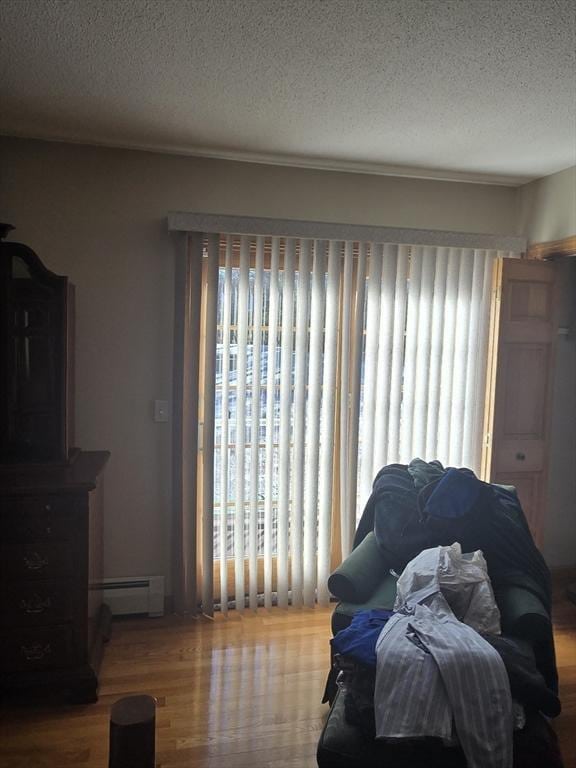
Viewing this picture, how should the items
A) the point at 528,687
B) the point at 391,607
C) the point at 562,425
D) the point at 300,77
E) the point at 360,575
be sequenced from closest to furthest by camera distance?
the point at 528,687
the point at 300,77
the point at 391,607
the point at 360,575
the point at 562,425

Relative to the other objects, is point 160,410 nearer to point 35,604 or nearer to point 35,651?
point 35,604

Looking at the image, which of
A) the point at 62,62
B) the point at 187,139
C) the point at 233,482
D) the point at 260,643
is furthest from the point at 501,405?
the point at 62,62

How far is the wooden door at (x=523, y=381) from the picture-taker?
3.19 metres

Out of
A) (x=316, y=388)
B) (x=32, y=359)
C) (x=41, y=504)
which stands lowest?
(x=41, y=504)

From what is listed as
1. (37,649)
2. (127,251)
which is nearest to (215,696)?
(37,649)

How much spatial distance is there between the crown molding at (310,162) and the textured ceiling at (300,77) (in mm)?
20

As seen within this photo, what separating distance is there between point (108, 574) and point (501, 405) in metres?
2.33

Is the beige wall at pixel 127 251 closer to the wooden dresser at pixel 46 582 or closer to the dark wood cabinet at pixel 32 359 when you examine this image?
the dark wood cabinet at pixel 32 359

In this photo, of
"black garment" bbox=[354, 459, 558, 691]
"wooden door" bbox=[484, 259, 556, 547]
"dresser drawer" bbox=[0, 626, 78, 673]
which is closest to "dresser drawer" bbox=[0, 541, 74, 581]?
"dresser drawer" bbox=[0, 626, 78, 673]

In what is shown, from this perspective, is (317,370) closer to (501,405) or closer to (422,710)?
(501,405)

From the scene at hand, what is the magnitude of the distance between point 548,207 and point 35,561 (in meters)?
3.11

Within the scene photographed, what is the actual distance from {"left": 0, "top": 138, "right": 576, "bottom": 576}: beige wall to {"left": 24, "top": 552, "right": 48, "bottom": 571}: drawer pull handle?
672mm

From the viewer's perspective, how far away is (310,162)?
3043 mm

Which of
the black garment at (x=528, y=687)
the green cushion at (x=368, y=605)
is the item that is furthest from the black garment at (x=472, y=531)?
the black garment at (x=528, y=687)
